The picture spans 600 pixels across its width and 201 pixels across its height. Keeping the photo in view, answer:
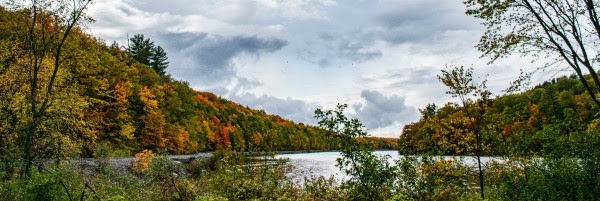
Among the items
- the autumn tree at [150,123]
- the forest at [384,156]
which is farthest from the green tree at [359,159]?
the autumn tree at [150,123]

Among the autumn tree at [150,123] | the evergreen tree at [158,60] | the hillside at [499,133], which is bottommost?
the hillside at [499,133]

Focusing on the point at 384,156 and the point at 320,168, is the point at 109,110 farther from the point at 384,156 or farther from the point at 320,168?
the point at 384,156

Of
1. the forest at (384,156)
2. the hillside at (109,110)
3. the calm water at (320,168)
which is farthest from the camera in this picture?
the hillside at (109,110)

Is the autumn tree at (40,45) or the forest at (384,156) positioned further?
the autumn tree at (40,45)

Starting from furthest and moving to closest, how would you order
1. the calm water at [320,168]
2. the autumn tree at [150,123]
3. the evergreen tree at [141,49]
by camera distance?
the evergreen tree at [141,49], the autumn tree at [150,123], the calm water at [320,168]

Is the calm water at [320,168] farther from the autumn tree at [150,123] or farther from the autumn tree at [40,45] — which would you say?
the autumn tree at [150,123]

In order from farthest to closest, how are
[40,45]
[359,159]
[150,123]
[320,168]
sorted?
1. [150,123]
2. [320,168]
3. [40,45]
4. [359,159]

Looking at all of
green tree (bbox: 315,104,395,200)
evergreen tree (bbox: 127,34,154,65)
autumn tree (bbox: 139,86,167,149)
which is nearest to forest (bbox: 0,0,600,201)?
green tree (bbox: 315,104,395,200)

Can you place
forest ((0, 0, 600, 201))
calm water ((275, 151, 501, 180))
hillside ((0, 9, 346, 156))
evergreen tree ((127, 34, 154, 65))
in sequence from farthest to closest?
1. evergreen tree ((127, 34, 154, 65))
2. hillside ((0, 9, 346, 156))
3. calm water ((275, 151, 501, 180))
4. forest ((0, 0, 600, 201))

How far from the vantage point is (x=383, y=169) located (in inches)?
453

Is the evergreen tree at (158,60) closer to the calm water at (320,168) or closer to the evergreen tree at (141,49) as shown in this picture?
the evergreen tree at (141,49)

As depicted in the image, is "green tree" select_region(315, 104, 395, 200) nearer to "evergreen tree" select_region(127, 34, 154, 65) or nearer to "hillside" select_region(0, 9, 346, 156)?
"hillside" select_region(0, 9, 346, 156)

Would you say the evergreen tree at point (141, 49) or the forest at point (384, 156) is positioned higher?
the evergreen tree at point (141, 49)

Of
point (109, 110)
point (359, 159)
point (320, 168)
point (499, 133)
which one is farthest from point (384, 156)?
point (109, 110)
